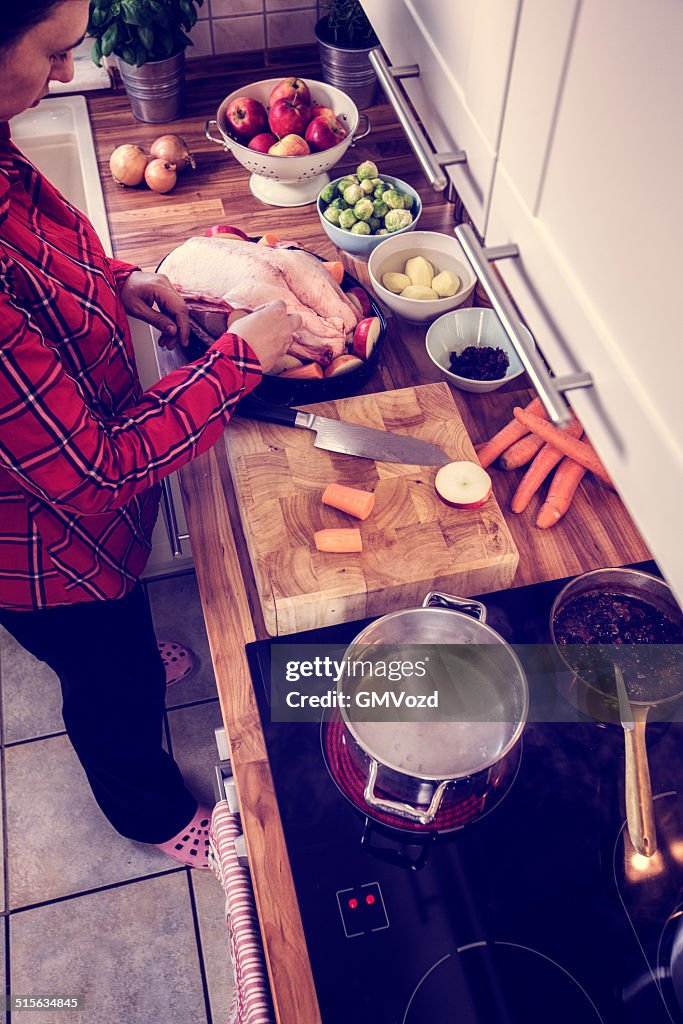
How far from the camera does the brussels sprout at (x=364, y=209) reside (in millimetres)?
1425

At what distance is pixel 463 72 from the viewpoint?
0.84m

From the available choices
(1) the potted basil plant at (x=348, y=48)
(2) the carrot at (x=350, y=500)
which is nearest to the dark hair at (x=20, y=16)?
(2) the carrot at (x=350, y=500)

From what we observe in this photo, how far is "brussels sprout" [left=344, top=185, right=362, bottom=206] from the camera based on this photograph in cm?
144

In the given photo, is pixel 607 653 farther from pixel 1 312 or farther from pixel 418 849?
pixel 1 312

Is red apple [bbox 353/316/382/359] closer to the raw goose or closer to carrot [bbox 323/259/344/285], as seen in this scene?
the raw goose

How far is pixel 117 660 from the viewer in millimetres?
1254

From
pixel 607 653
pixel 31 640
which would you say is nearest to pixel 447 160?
pixel 607 653

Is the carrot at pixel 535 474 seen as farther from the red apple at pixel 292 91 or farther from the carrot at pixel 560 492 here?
the red apple at pixel 292 91

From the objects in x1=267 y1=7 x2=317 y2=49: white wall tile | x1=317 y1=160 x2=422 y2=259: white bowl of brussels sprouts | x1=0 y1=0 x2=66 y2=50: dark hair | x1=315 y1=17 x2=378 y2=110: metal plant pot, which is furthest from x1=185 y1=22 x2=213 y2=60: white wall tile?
x1=0 y1=0 x2=66 y2=50: dark hair

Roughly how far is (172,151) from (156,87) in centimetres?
19

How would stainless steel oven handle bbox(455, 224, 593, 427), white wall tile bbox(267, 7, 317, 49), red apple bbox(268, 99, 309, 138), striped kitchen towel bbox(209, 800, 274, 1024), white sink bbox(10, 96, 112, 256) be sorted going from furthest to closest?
white wall tile bbox(267, 7, 317, 49)
white sink bbox(10, 96, 112, 256)
red apple bbox(268, 99, 309, 138)
striped kitchen towel bbox(209, 800, 274, 1024)
stainless steel oven handle bbox(455, 224, 593, 427)

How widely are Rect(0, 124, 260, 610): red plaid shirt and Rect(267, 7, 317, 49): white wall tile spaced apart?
96cm

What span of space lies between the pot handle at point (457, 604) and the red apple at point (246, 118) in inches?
40.0

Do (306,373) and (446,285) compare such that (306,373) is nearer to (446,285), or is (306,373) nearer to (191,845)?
(446,285)
